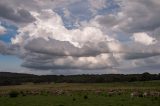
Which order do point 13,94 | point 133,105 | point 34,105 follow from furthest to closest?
point 13,94
point 34,105
point 133,105

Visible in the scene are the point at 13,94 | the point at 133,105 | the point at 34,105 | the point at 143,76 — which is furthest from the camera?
the point at 143,76

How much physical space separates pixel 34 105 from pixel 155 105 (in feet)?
43.4

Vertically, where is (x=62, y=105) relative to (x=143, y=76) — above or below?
below

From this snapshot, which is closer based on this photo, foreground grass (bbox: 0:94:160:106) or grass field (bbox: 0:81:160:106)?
foreground grass (bbox: 0:94:160:106)

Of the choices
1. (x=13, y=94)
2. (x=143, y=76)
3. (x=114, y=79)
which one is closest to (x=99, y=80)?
(x=114, y=79)

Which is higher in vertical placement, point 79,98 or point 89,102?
point 79,98

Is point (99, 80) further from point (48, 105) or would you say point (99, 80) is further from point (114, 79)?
point (48, 105)

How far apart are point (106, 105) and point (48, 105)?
251 inches

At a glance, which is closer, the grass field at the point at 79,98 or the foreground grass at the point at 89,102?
the foreground grass at the point at 89,102

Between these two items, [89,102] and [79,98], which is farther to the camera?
[79,98]

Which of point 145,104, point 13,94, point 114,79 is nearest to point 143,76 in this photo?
point 114,79

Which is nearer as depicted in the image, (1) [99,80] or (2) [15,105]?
(2) [15,105]

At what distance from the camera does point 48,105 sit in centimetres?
3606

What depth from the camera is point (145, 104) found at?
1399 inches
